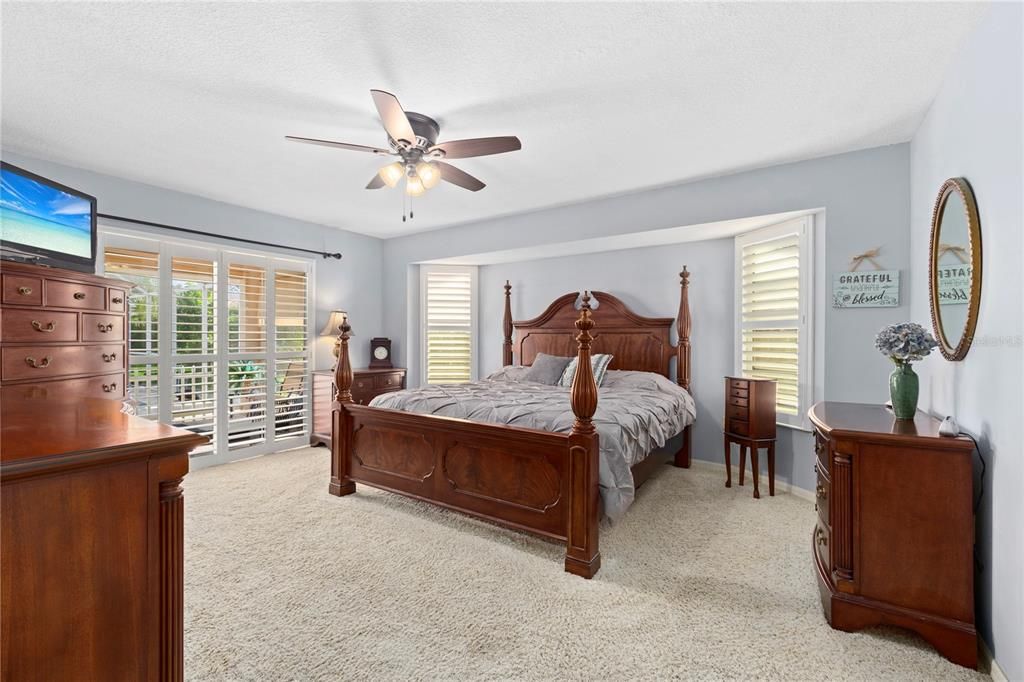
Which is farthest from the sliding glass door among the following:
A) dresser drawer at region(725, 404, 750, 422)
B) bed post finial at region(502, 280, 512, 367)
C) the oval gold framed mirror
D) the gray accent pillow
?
the oval gold framed mirror

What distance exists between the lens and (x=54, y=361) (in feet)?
8.61

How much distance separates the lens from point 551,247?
4.84 metres

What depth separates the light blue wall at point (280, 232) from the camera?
369 cm

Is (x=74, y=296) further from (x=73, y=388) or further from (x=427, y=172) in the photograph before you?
(x=427, y=172)

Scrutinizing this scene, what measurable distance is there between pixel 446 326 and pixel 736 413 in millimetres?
3452

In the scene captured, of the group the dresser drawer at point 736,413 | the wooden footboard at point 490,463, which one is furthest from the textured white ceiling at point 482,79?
the dresser drawer at point 736,413

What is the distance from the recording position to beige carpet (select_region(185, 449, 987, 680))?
179cm

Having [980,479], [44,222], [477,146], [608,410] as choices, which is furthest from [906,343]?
[44,222]

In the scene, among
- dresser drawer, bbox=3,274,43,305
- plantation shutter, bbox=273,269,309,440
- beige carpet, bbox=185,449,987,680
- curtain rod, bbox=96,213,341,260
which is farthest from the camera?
plantation shutter, bbox=273,269,309,440

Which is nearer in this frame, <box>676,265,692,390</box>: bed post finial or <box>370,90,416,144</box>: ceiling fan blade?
<box>370,90,416,144</box>: ceiling fan blade

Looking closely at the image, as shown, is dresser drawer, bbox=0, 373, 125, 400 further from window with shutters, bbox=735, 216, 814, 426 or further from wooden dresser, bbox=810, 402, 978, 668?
window with shutters, bbox=735, 216, 814, 426

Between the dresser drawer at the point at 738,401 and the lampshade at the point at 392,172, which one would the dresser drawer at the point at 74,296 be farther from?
the dresser drawer at the point at 738,401

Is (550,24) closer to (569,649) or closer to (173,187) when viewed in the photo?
(569,649)

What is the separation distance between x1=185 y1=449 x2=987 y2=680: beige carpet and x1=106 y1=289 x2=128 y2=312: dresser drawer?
1.44 metres
